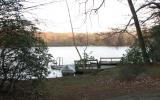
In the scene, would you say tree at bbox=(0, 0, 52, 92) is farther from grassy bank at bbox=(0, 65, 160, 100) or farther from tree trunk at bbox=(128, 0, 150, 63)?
tree trunk at bbox=(128, 0, 150, 63)

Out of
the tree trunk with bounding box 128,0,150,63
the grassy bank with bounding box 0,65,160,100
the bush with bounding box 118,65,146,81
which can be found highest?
the tree trunk with bounding box 128,0,150,63

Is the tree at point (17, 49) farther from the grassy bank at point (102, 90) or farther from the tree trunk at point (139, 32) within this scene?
the tree trunk at point (139, 32)

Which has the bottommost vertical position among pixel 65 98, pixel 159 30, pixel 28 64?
pixel 65 98

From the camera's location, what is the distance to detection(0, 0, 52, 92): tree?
12.1 metres

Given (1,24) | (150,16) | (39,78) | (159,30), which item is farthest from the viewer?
(150,16)

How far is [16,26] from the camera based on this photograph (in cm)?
1227

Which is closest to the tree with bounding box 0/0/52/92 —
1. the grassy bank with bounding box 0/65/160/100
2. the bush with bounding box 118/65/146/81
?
the grassy bank with bounding box 0/65/160/100

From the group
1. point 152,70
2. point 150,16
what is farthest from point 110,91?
point 150,16

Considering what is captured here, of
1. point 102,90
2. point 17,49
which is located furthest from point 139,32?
point 17,49

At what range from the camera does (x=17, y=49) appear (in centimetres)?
1222

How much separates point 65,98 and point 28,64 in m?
3.60

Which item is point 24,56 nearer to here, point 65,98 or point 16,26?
point 16,26

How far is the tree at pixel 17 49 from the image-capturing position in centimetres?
1206

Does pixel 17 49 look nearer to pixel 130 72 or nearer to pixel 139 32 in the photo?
pixel 130 72
